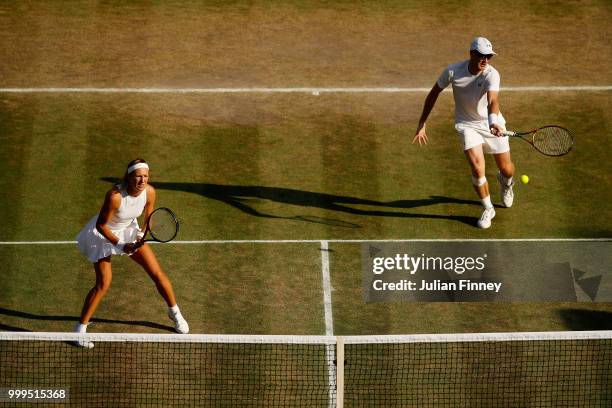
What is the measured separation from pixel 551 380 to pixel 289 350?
277cm

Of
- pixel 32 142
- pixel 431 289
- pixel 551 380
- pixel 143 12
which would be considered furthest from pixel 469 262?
pixel 143 12

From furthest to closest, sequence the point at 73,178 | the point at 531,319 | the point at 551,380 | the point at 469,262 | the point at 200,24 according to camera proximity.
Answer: the point at 200,24
the point at 73,178
the point at 469,262
the point at 531,319
the point at 551,380

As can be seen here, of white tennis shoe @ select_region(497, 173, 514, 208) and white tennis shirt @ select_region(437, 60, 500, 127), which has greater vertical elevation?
white tennis shirt @ select_region(437, 60, 500, 127)

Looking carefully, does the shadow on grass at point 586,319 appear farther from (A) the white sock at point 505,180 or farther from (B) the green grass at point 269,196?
(A) the white sock at point 505,180

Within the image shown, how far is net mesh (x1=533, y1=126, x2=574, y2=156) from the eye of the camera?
15484 mm

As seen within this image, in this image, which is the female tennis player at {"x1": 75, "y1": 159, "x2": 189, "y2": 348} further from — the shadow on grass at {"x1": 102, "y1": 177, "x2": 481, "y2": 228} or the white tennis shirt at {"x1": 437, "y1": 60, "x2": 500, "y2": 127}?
the white tennis shirt at {"x1": 437, "y1": 60, "x2": 500, "y2": 127}

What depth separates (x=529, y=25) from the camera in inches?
803

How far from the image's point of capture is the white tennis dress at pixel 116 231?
13062 millimetres

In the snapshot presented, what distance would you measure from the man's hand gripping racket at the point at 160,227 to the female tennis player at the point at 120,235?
2.7 inches

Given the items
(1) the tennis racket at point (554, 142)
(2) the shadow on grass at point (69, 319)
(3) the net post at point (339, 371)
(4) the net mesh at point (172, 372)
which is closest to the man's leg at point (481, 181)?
(1) the tennis racket at point (554, 142)

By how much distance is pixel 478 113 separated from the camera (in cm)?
1558

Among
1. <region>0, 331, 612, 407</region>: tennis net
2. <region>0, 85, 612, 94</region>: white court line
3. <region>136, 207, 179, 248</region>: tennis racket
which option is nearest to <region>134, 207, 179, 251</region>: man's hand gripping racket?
<region>136, 207, 179, 248</region>: tennis racket

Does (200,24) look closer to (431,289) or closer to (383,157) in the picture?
(383,157)

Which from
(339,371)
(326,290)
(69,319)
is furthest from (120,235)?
(339,371)
